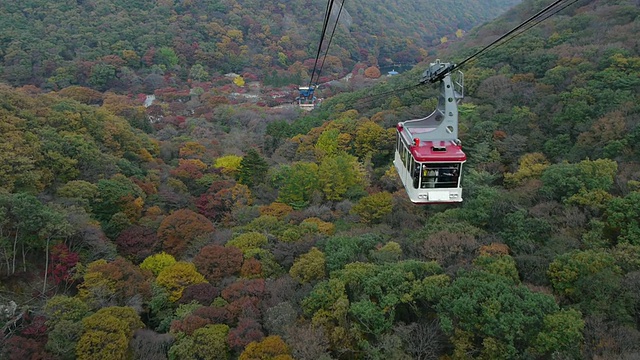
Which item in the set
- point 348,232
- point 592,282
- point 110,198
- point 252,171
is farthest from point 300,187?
point 592,282

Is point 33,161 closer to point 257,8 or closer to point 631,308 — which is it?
point 631,308

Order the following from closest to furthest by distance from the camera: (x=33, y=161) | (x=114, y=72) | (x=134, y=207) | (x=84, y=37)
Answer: (x=33, y=161) < (x=134, y=207) < (x=114, y=72) < (x=84, y=37)

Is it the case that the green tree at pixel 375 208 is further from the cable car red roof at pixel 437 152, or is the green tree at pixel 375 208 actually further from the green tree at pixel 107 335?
the green tree at pixel 107 335

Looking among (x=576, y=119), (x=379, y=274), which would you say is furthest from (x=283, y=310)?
(x=576, y=119)

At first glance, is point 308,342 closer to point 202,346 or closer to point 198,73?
point 202,346

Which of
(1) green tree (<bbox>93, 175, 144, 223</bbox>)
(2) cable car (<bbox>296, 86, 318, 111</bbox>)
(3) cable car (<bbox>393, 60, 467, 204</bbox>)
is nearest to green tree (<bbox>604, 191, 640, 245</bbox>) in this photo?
(3) cable car (<bbox>393, 60, 467, 204</bbox>)

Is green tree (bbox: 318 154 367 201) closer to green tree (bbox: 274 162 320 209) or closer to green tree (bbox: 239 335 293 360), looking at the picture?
green tree (bbox: 274 162 320 209)
